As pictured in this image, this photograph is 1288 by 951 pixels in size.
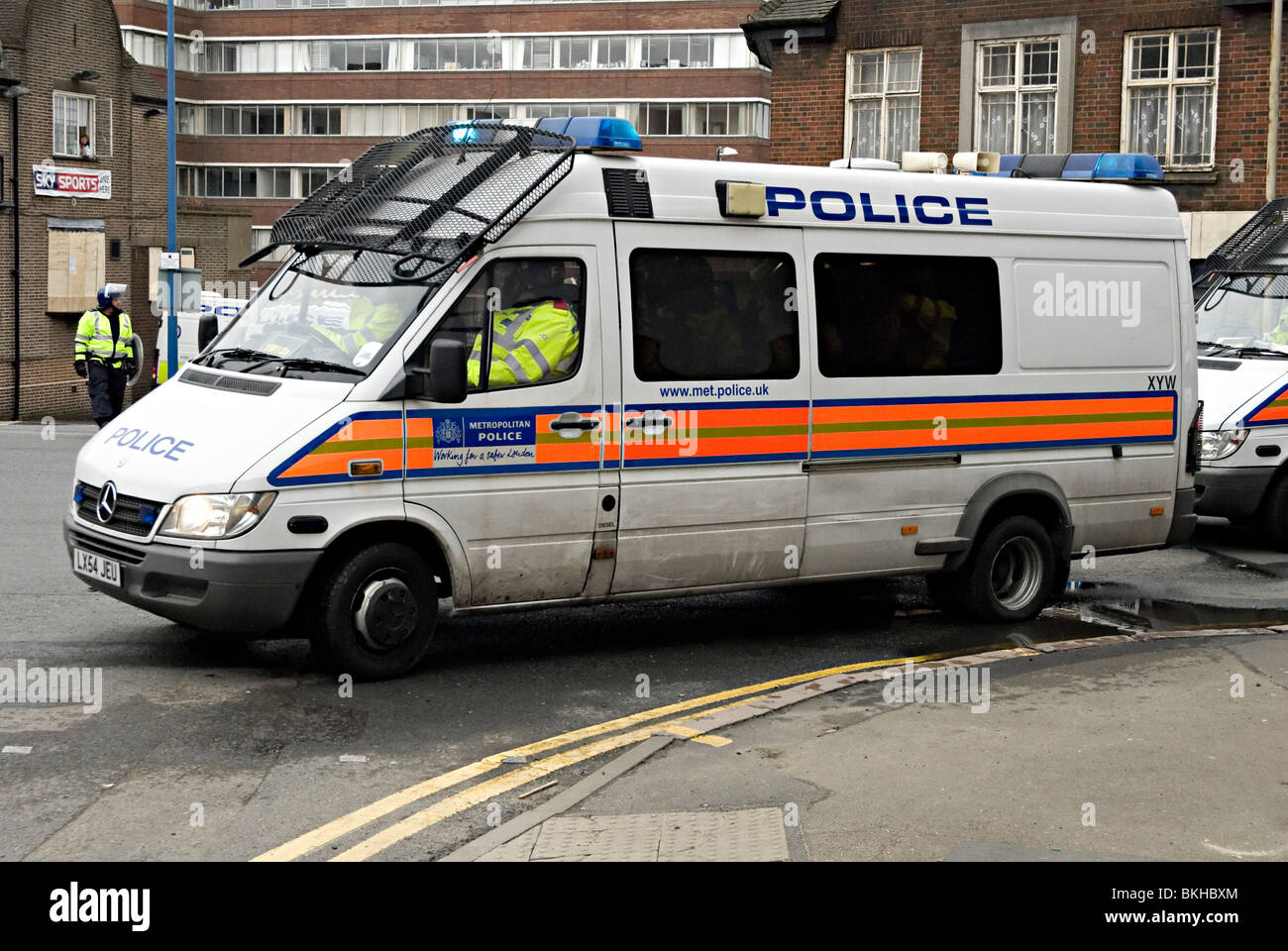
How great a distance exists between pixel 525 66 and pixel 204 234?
41017 millimetres

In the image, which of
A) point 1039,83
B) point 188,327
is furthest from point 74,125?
point 1039,83

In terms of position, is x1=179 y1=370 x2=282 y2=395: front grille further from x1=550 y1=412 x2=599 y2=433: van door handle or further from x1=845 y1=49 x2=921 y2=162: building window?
x1=845 y1=49 x2=921 y2=162: building window

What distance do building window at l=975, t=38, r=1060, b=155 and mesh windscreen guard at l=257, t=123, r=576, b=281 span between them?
17.1 metres

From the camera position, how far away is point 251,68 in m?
91.0

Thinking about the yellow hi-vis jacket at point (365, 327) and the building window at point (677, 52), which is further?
the building window at point (677, 52)

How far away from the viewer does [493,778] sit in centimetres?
660

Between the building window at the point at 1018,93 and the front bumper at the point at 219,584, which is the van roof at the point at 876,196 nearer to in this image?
the front bumper at the point at 219,584

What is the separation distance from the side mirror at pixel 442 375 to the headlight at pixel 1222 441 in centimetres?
731

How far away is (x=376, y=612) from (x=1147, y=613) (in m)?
5.32

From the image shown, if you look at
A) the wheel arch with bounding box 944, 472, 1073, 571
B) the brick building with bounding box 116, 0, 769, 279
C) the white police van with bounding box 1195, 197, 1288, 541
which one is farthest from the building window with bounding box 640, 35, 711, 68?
the wheel arch with bounding box 944, 472, 1073, 571

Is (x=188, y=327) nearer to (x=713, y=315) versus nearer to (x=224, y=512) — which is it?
(x=713, y=315)

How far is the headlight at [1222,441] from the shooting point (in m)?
12.8

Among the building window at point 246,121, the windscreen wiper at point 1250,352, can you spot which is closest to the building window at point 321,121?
the building window at point 246,121

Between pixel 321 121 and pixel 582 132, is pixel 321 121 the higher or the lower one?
the higher one
